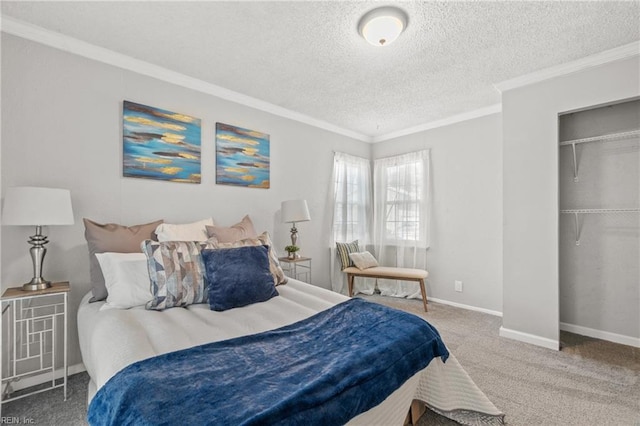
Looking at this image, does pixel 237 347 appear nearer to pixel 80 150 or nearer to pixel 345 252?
pixel 80 150

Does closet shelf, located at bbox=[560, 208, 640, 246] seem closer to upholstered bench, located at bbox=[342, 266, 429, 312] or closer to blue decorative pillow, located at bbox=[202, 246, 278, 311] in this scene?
upholstered bench, located at bbox=[342, 266, 429, 312]

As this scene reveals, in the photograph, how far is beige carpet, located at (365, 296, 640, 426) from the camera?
1.78m

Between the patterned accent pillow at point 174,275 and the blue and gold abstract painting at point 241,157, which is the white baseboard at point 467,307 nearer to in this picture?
the blue and gold abstract painting at point 241,157

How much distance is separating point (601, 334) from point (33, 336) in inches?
193

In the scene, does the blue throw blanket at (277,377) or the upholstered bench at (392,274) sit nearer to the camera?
the blue throw blanket at (277,377)

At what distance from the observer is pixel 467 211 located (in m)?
3.86

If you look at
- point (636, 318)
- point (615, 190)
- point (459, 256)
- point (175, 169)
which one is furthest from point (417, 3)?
point (636, 318)

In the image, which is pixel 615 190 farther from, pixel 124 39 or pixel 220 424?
pixel 124 39

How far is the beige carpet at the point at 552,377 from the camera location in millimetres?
1775

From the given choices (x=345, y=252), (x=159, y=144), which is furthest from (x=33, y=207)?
(x=345, y=252)

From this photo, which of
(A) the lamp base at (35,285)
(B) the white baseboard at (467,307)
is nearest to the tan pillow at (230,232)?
(A) the lamp base at (35,285)

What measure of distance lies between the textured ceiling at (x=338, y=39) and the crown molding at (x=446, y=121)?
465 mm

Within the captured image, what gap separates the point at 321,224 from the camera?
163 inches

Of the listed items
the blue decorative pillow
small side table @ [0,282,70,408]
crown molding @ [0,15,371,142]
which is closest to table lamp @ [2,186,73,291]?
small side table @ [0,282,70,408]
